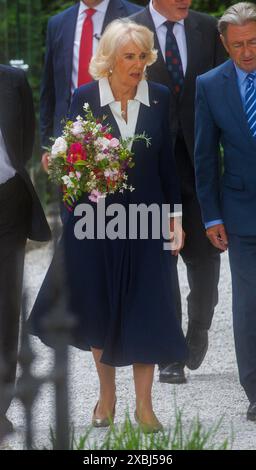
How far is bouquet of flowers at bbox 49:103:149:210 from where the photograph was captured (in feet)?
23.7

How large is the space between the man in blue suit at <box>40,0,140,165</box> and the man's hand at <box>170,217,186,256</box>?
1599 millimetres

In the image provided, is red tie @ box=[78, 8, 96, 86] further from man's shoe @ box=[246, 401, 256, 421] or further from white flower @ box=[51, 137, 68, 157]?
man's shoe @ box=[246, 401, 256, 421]

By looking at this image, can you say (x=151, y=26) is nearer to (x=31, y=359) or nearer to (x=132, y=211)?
(x=132, y=211)

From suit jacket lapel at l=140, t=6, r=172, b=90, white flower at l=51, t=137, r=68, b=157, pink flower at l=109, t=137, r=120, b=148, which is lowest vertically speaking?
white flower at l=51, t=137, r=68, b=157

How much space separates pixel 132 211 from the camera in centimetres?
739

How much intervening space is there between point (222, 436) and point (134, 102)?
5.41 feet

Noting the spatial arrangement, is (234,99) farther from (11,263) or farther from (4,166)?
(11,263)

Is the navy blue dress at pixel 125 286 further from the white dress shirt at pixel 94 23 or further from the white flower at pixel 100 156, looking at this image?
the white dress shirt at pixel 94 23

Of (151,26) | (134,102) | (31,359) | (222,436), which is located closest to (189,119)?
(151,26)

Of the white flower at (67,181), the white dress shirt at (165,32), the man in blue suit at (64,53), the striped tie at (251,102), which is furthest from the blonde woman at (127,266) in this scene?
the man in blue suit at (64,53)

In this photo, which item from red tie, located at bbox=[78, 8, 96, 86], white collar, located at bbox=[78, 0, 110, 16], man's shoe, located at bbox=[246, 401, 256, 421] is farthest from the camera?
white collar, located at bbox=[78, 0, 110, 16]

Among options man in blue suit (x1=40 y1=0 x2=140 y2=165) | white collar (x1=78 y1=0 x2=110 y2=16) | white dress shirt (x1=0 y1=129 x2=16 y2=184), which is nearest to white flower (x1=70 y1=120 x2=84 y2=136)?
white dress shirt (x1=0 y1=129 x2=16 y2=184)

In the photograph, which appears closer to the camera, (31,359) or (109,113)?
(31,359)

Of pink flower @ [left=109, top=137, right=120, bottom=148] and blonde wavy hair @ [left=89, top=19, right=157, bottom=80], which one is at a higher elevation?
blonde wavy hair @ [left=89, top=19, right=157, bottom=80]
